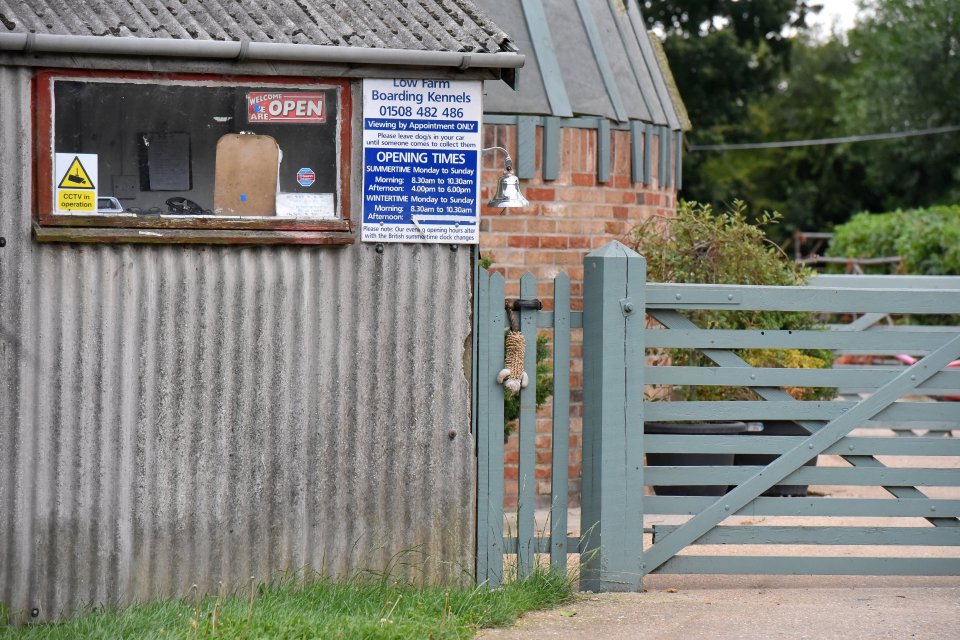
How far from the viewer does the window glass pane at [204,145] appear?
5086 millimetres

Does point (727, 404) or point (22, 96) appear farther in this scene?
point (727, 404)

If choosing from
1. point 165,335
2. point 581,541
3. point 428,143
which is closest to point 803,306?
point 581,541

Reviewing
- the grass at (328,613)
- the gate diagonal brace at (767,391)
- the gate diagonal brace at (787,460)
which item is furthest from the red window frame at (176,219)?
the gate diagonal brace at (787,460)

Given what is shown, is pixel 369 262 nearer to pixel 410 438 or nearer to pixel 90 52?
pixel 410 438

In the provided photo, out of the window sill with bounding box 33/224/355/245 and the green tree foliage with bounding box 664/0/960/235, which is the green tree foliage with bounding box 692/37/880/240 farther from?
the window sill with bounding box 33/224/355/245

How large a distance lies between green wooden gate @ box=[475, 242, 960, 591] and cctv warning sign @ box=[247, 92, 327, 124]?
1.08 metres

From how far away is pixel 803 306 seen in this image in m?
5.88

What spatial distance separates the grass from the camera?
4.70 meters

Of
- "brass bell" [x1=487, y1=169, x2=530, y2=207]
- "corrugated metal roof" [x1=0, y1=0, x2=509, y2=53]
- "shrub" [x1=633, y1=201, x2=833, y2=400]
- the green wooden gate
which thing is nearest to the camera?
"corrugated metal roof" [x1=0, y1=0, x2=509, y2=53]

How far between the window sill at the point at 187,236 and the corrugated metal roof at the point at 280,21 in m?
0.80

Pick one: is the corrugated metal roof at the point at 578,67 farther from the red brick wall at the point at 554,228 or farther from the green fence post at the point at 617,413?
the green fence post at the point at 617,413

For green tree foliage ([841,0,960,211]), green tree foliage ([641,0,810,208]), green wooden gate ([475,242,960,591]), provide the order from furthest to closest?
green tree foliage ([841,0,960,211])
green tree foliage ([641,0,810,208])
green wooden gate ([475,242,960,591])

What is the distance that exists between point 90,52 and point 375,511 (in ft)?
7.59

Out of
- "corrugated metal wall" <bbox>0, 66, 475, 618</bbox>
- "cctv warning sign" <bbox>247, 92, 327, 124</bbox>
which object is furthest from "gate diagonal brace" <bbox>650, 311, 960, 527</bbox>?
"cctv warning sign" <bbox>247, 92, 327, 124</bbox>
